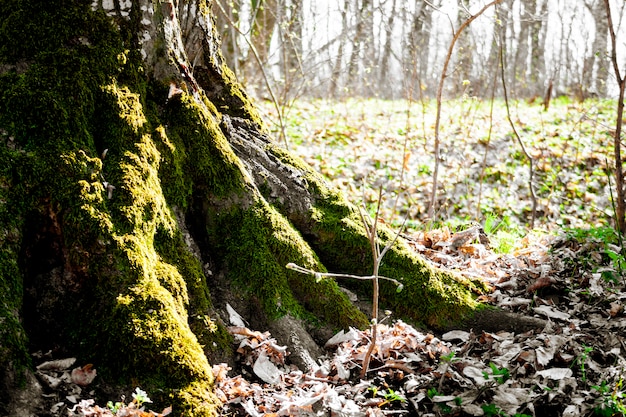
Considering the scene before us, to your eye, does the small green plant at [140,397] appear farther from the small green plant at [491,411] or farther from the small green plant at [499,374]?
the small green plant at [499,374]

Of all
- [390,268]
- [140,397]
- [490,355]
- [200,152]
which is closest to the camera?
[140,397]

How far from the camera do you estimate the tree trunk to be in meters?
2.30

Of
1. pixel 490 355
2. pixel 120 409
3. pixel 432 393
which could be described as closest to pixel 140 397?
pixel 120 409

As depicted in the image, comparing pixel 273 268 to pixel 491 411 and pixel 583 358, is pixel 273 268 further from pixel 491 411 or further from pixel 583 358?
pixel 583 358

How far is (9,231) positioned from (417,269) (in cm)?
242

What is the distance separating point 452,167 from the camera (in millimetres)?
9742

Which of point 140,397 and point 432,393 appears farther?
point 432,393

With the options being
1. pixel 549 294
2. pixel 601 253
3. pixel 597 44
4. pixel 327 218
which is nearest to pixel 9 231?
pixel 327 218

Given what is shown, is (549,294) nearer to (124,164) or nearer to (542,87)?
(124,164)

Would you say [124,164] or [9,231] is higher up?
[124,164]

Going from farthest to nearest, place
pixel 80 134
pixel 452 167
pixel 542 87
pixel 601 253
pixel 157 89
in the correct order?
pixel 542 87, pixel 452 167, pixel 601 253, pixel 157 89, pixel 80 134

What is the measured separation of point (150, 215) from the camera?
262 centimetres

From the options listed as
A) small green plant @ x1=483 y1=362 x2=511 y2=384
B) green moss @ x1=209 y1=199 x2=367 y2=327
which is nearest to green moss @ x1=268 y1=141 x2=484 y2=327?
green moss @ x1=209 y1=199 x2=367 y2=327

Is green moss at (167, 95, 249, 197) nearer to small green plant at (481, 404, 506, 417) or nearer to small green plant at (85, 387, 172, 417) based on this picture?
small green plant at (85, 387, 172, 417)
